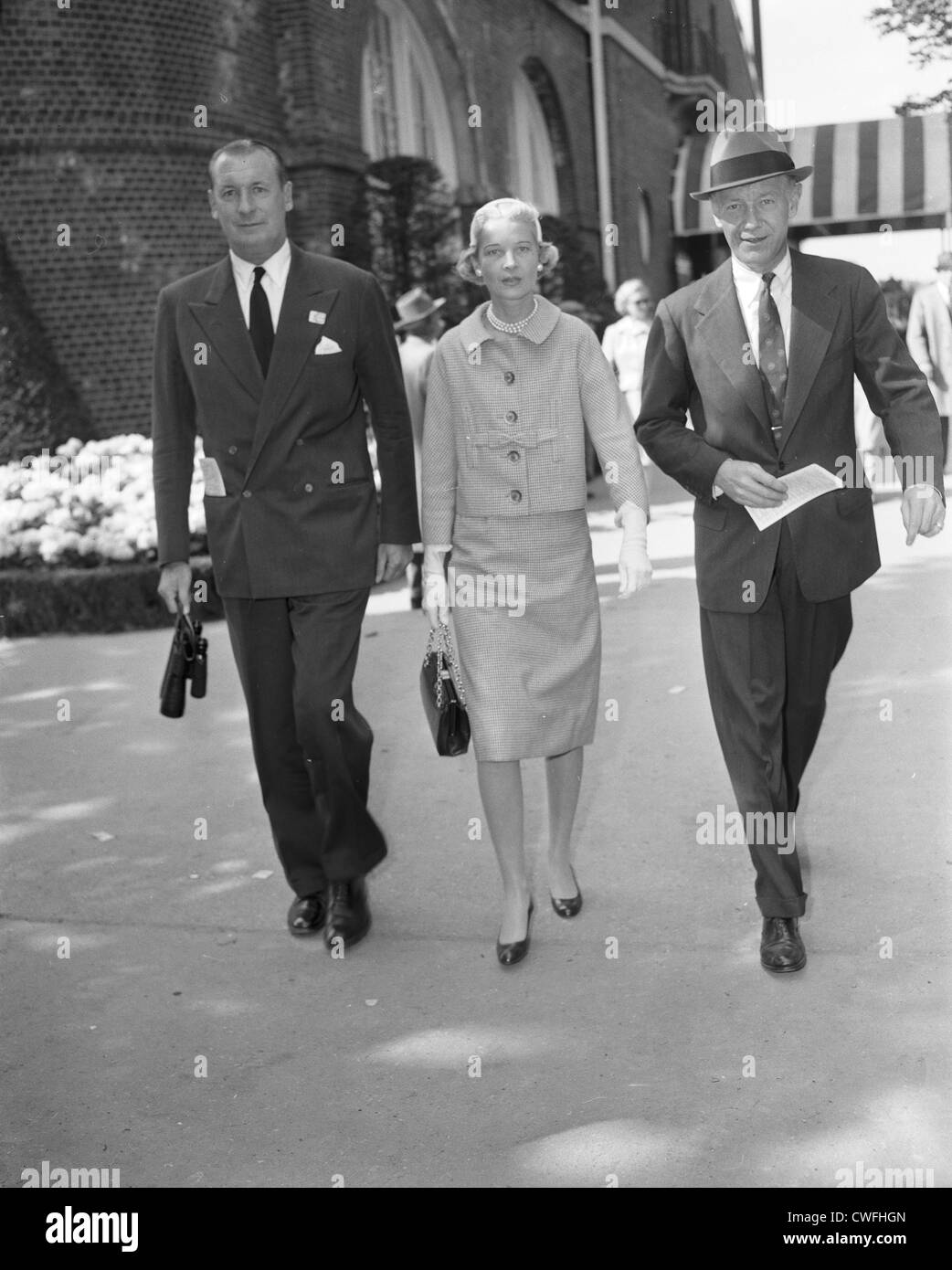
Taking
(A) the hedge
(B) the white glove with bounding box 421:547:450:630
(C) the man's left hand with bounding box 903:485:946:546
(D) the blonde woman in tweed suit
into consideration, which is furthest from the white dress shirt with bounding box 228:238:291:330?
(A) the hedge

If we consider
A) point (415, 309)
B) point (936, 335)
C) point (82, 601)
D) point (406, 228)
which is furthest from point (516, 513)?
point (406, 228)

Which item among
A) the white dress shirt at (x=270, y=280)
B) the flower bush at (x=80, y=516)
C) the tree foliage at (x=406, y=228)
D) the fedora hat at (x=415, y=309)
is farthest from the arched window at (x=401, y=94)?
the white dress shirt at (x=270, y=280)

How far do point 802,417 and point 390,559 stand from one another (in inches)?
50.2

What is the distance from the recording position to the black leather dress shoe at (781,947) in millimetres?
4082

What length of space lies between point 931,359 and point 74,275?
7.41m

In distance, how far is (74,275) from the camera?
541 inches

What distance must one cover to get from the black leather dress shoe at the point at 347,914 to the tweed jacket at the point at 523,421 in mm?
1071

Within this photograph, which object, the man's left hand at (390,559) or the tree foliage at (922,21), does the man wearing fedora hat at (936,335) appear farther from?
the man's left hand at (390,559)

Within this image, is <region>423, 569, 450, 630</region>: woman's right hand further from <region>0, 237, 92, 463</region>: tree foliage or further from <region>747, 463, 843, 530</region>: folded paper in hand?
<region>0, 237, 92, 463</region>: tree foliage

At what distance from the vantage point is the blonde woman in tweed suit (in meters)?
4.34

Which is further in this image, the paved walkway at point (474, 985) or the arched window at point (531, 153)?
the arched window at point (531, 153)

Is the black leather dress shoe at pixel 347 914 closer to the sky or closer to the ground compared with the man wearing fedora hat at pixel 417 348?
closer to the ground

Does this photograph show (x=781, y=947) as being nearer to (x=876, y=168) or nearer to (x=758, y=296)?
(x=758, y=296)
